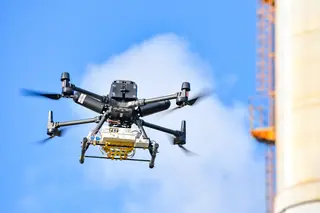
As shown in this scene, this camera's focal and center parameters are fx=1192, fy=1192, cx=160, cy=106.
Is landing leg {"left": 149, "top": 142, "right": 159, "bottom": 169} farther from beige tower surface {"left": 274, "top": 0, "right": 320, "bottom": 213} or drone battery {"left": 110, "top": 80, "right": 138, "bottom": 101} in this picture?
beige tower surface {"left": 274, "top": 0, "right": 320, "bottom": 213}

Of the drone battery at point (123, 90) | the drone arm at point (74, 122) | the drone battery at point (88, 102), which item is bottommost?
the drone arm at point (74, 122)

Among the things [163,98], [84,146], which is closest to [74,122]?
[84,146]

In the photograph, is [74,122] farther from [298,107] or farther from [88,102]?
[298,107]

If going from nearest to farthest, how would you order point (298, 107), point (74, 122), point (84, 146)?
point (298, 107)
point (84, 146)
point (74, 122)

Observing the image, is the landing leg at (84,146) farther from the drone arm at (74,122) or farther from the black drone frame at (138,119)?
the drone arm at (74,122)

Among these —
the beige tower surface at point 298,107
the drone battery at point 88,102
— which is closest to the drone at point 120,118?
the drone battery at point 88,102

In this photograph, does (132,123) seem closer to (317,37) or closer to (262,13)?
(262,13)

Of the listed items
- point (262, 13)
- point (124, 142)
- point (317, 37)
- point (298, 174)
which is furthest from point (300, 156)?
point (124, 142)

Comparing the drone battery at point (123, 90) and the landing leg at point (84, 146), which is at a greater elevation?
the drone battery at point (123, 90)
